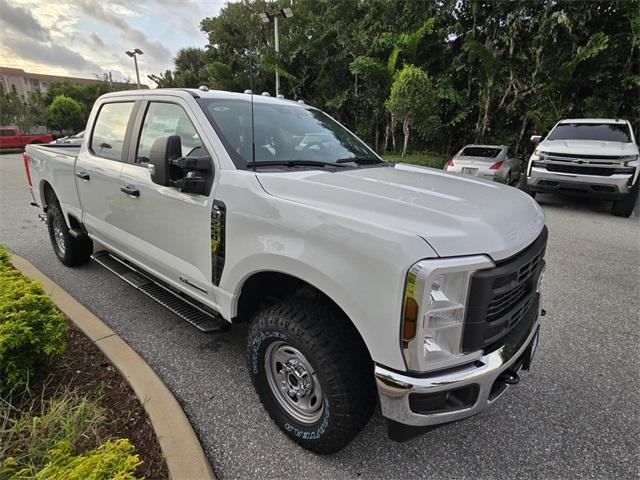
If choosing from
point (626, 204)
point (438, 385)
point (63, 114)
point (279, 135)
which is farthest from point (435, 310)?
point (63, 114)

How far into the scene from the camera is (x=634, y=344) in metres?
3.21

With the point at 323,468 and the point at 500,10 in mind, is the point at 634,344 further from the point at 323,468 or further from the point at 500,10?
the point at 500,10

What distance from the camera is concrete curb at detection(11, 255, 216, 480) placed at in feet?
6.14

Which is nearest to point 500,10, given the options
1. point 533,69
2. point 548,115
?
point 533,69

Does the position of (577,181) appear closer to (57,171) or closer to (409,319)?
(409,319)

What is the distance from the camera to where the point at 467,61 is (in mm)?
14156

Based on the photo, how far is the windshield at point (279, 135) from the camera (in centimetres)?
248

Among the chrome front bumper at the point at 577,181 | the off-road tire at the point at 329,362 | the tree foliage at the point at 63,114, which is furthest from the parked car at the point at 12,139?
the off-road tire at the point at 329,362

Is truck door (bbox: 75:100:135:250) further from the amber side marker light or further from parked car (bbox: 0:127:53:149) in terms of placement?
parked car (bbox: 0:127:53:149)

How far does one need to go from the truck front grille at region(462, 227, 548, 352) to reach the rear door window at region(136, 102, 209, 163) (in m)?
1.78

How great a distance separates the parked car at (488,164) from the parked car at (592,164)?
3.69 feet

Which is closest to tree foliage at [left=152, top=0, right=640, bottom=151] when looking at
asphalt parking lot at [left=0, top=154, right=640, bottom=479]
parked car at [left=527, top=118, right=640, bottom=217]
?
parked car at [left=527, top=118, right=640, bottom=217]

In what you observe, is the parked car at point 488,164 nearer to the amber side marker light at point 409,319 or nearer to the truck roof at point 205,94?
the truck roof at point 205,94

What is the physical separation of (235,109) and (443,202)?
1.65 metres
